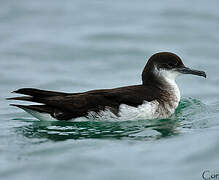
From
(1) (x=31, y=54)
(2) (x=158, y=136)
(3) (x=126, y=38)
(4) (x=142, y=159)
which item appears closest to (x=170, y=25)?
(3) (x=126, y=38)

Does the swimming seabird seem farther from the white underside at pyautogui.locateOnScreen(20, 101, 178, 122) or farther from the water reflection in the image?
the water reflection

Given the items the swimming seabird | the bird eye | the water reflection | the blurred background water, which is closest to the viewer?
the blurred background water

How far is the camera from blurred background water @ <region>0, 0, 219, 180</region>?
814cm

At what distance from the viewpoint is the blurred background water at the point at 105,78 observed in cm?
814

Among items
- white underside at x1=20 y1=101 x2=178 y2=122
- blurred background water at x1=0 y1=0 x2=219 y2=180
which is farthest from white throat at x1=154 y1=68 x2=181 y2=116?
white underside at x1=20 y1=101 x2=178 y2=122

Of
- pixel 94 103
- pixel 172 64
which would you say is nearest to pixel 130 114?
pixel 94 103

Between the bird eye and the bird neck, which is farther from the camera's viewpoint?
the bird eye

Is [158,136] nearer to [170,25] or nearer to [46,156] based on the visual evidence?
[46,156]

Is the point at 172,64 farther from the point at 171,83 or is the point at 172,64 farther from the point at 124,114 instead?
the point at 124,114

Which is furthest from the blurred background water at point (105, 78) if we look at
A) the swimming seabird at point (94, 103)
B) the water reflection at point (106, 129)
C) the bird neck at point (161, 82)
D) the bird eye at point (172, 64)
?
the bird eye at point (172, 64)

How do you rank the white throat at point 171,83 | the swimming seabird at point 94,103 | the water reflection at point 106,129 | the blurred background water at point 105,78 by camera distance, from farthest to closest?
the white throat at point 171,83, the swimming seabird at point 94,103, the water reflection at point 106,129, the blurred background water at point 105,78

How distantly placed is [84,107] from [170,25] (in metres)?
7.25

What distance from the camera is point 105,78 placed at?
1415 centimetres

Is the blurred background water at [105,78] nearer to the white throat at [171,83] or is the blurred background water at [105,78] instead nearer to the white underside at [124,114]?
the white underside at [124,114]
